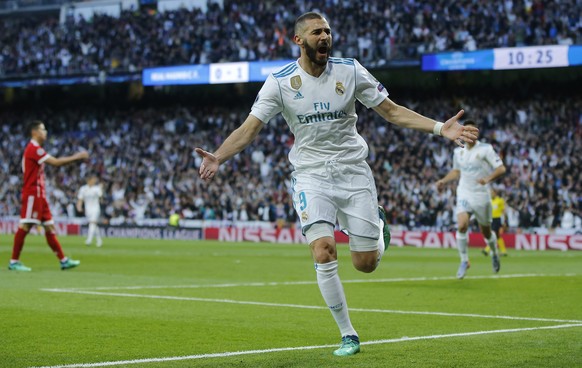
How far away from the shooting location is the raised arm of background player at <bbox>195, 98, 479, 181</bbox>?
766 centimetres

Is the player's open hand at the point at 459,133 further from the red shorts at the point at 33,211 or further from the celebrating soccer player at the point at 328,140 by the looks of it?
the red shorts at the point at 33,211

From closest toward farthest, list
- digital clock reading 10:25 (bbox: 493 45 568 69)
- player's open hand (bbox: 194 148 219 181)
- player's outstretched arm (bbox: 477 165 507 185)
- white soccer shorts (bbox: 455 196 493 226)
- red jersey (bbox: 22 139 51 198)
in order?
player's open hand (bbox: 194 148 219 181) < player's outstretched arm (bbox: 477 165 507 185) < white soccer shorts (bbox: 455 196 493 226) < red jersey (bbox: 22 139 51 198) < digital clock reading 10:25 (bbox: 493 45 568 69)

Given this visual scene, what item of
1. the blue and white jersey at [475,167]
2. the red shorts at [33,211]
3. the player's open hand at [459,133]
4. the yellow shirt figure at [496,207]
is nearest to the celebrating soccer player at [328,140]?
the player's open hand at [459,133]

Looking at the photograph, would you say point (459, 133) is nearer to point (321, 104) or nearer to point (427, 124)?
point (427, 124)

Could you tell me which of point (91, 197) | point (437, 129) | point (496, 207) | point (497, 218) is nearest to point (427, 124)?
point (437, 129)

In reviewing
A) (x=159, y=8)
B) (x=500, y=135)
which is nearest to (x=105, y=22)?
(x=159, y=8)

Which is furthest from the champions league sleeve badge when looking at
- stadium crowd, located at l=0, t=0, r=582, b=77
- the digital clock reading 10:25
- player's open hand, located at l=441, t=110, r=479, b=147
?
stadium crowd, located at l=0, t=0, r=582, b=77

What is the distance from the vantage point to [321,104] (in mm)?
8414

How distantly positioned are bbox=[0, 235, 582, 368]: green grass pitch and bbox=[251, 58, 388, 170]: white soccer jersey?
5.60 feet

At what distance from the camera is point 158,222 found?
43750mm

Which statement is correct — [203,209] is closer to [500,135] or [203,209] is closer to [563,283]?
[500,135]

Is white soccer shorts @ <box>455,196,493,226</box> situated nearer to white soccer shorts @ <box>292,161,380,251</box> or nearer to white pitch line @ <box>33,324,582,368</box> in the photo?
white pitch line @ <box>33,324,582,368</box>

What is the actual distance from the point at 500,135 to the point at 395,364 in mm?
33041

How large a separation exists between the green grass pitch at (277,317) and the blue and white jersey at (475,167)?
160cm
